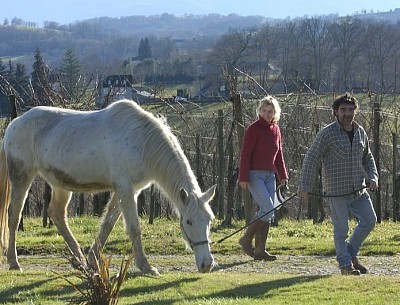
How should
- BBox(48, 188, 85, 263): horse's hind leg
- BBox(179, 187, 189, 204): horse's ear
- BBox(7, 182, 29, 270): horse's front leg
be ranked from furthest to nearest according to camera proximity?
BBox(48, 188, 85, 263): horse's hind leg
BBox(7, 182, 29, 270): horse's front leg
BBox(179, 187, 189, 204): horse's ear

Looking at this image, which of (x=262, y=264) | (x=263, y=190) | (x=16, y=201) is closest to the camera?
(x=263, y=190)

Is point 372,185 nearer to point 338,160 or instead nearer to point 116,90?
point 338,160

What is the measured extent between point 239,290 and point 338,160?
6.38 ft

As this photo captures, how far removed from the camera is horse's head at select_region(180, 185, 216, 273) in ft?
27.3

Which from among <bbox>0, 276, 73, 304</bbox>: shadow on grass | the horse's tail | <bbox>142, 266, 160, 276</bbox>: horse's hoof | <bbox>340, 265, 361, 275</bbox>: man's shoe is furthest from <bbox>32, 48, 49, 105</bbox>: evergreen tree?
<bbox>340, 265, 361, 275</bbox>: man's shoe

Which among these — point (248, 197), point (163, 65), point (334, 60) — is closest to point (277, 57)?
point (334, 60)

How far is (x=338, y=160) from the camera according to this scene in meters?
8.59

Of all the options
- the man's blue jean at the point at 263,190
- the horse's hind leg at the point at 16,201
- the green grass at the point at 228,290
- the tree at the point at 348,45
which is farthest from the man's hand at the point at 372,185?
the tree at the point at 348,45

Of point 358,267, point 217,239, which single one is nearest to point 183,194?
point 358,267

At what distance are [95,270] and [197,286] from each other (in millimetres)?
1994

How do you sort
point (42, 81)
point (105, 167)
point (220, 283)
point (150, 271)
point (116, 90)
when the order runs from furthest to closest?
1. point (116, 90)
2. point (42, 81)
3. point (105, 167)
4. point (150, 271)
5. point (220, 283)

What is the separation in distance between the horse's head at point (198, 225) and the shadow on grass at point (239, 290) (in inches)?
9.8

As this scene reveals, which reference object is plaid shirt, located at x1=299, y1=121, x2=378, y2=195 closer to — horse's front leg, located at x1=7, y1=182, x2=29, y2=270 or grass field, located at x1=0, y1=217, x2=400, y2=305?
grass field, located at x1=0, y1=217, x2=400, y2=305

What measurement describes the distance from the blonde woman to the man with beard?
132 cm
